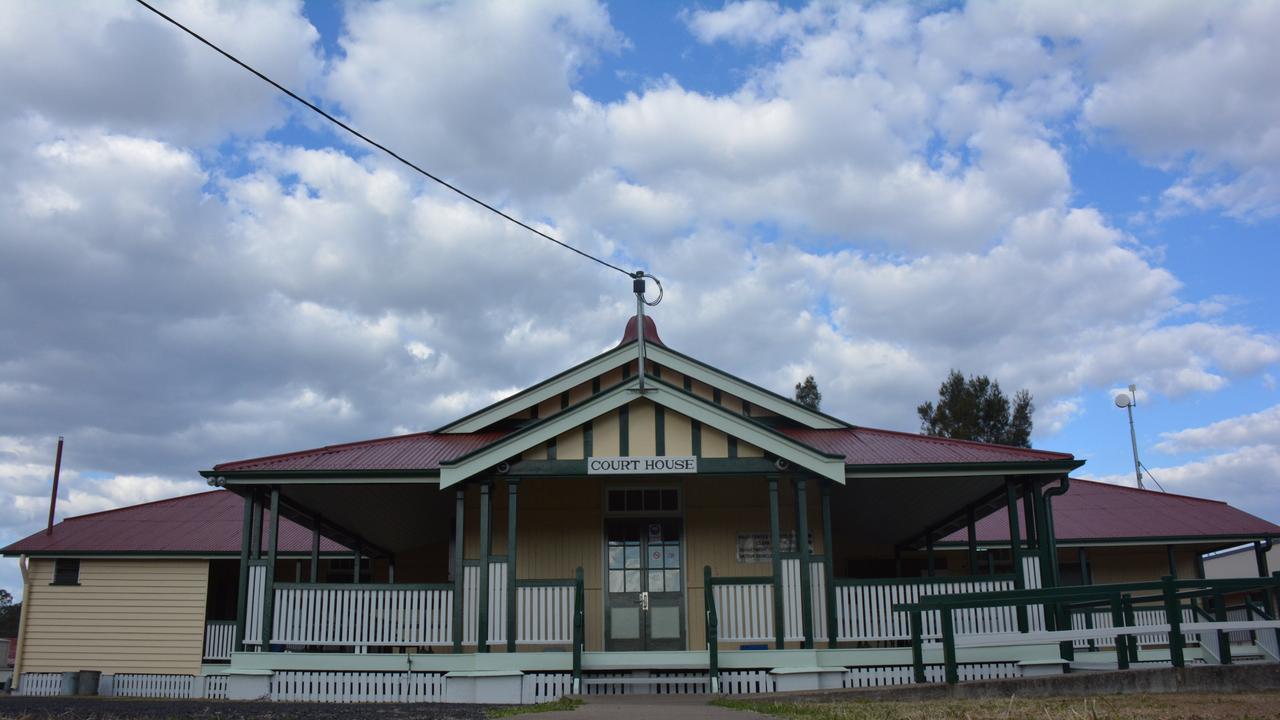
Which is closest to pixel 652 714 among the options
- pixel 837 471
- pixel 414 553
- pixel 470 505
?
pixel 837 471

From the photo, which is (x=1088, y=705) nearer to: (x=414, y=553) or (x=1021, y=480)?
(x=1021, y=480)

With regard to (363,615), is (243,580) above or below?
above

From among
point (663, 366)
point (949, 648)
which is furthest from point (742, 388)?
point (949, 648)

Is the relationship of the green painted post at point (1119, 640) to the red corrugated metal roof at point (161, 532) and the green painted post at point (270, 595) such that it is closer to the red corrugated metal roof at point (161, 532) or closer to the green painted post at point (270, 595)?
the green painted post at point (270, 595)

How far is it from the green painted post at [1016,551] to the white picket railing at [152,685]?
17570 millimetres

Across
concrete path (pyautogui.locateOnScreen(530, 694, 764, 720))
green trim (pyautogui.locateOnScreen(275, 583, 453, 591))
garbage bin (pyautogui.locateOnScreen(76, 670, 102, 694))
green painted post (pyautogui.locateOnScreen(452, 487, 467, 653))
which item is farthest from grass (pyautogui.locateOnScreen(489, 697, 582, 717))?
garbage bin (pyautogui.locateOnScreen(76, 670, 102, 694))

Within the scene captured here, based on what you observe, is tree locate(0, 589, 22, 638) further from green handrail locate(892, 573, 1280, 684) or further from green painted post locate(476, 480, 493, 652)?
green handrail locate(892, 573, 1280, 684)

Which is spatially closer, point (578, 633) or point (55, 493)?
point (578, 633)

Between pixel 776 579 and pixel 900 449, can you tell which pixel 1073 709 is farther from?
pixel 900 449

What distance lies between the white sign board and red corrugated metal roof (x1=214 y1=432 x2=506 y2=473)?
7.05ft

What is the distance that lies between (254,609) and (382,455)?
111 inches

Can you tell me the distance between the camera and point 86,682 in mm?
22922

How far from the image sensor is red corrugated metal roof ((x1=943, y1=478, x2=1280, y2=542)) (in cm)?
2377

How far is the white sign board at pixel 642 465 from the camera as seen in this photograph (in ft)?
48.0
